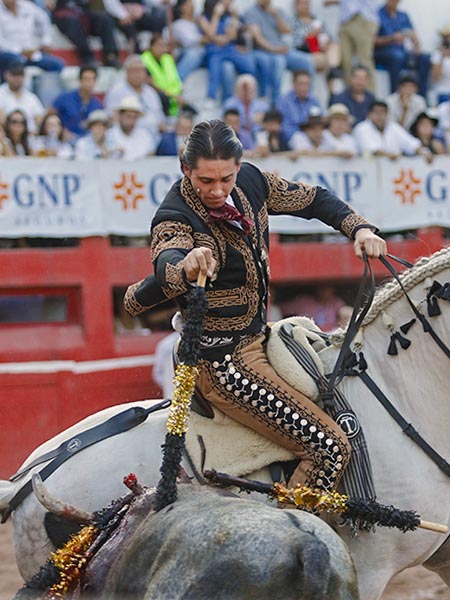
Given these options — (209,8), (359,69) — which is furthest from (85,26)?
(359,69)

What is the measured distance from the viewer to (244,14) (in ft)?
38.7


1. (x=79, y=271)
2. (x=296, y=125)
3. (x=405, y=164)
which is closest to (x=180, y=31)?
(x=296, y=125)

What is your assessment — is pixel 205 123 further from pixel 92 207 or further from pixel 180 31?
pixel 180 31

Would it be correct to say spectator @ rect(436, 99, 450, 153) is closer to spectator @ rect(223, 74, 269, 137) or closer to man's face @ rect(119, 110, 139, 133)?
spectator @ rect(223, 74, 269, 137)

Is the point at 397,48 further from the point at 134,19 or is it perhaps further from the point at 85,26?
the point at 85,26

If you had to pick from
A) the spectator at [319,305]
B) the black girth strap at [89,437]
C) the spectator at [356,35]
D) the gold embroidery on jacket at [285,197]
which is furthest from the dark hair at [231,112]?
the black girth strap at [89,437]

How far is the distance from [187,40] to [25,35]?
1.69m

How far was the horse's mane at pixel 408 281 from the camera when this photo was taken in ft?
13.5

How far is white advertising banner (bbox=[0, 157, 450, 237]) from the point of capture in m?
8.42

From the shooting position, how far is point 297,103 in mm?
10609

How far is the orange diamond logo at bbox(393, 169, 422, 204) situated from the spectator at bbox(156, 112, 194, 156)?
1.87m

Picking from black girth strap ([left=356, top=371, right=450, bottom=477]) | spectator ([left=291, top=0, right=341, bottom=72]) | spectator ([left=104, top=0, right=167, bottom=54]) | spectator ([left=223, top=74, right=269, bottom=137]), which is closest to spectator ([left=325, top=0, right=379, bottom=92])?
spectator ([left=291, top=0, right=341, bottom=72])

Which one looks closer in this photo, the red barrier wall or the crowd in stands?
the red barrier wall

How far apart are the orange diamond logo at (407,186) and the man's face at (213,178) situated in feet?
19.9
